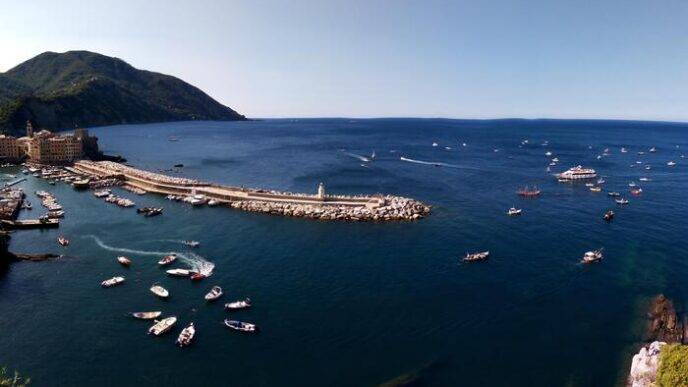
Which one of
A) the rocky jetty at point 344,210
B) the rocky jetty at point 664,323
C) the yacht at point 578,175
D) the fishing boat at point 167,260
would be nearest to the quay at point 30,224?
the fishing boat at point 167,260

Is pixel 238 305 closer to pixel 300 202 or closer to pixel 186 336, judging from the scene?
pixel 186 336

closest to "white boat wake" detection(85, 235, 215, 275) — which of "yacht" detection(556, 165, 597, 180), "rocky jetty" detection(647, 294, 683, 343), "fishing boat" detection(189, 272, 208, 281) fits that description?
"fishing boat" detection(189, 272, 208, 281)

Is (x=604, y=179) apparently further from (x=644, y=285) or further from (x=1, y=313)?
(x=1, y=313)

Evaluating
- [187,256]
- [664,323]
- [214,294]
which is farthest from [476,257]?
[187,256]

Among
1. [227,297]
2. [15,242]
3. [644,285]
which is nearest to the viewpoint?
[227,297]

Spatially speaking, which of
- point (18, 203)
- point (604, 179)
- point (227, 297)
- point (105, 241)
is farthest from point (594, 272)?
point (18, 203)

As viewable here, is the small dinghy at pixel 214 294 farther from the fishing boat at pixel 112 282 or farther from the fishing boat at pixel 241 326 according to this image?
the fishing boat at pixel 112 282
